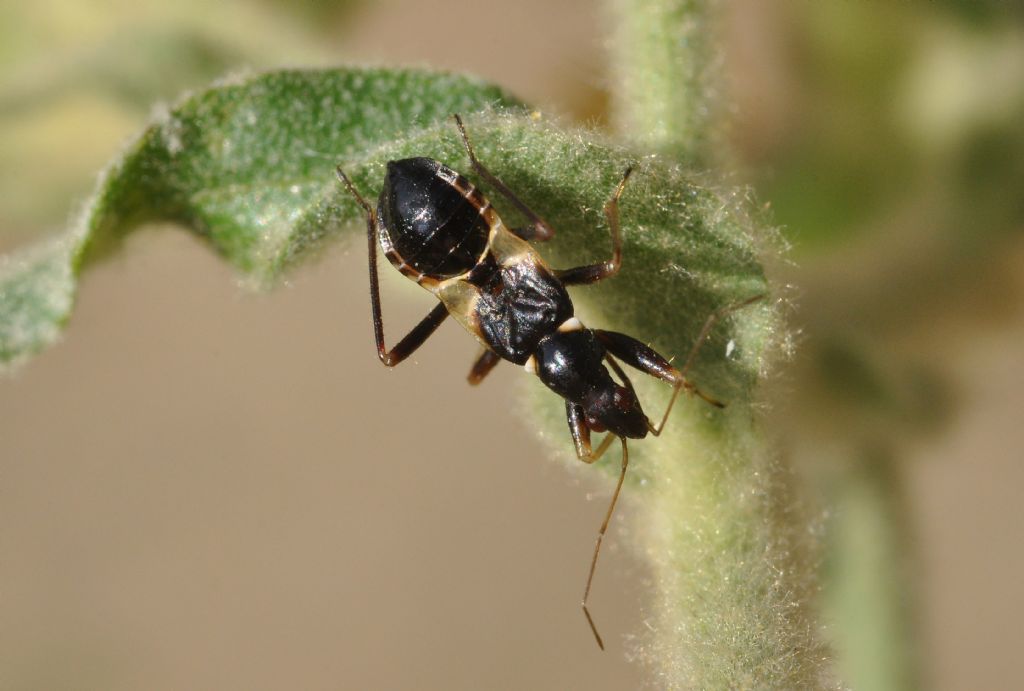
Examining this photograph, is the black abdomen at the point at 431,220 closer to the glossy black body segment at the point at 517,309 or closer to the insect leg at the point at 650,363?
the glossy black body segment at the point at 517,309

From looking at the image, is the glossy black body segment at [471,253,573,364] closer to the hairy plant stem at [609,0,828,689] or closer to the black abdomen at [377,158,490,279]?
the black abdomen at [377,158,490,279]

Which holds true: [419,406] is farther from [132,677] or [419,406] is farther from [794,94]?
[794,94]

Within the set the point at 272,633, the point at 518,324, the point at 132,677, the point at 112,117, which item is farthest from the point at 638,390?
the point at 132,677

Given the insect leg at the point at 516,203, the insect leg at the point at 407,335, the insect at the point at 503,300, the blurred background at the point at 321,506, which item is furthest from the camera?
the blurred background at the point at 321,506

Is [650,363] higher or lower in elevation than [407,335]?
higher

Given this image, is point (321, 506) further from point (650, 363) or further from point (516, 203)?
point (516, 203)

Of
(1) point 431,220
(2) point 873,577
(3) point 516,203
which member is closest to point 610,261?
(3) point 516,203

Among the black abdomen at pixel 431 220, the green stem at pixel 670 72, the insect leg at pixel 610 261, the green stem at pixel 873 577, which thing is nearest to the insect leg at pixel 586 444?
the insect leg at pixel 610 261

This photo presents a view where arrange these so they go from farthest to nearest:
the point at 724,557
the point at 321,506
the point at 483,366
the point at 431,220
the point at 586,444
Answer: the point at 321,506 → the point at 483,366 → the point at 431,220 → the point at 586,444 → the point at 724,557
